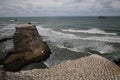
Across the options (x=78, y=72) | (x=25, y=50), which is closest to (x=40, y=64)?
(x=25, y=50)

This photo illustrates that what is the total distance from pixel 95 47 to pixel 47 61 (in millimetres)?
10658

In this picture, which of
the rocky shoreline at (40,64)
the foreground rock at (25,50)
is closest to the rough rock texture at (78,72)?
the rocky shoreline at (40,64)

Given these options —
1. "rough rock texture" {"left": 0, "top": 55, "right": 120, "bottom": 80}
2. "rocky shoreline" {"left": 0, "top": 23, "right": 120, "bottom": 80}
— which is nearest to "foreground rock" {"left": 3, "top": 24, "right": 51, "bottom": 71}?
"rocky shoreline" {"left": 0, "top": 23, "right": 120, "bottom": 80}

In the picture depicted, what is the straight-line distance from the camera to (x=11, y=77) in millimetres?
8281

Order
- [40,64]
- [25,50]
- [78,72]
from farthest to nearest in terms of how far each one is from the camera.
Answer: [40,64] → [25,50] → [78,72]

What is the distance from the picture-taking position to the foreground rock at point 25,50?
16.2 metres

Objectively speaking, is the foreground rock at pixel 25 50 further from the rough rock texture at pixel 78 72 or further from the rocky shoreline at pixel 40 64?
the rough rock texture at pixel 78 72

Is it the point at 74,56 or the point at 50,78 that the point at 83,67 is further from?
the point at 74,56

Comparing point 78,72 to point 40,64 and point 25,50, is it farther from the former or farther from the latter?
point 25,50

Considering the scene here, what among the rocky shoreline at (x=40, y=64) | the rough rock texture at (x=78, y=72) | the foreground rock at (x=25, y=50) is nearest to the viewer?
the rough rock texture at (x=78, y=72)

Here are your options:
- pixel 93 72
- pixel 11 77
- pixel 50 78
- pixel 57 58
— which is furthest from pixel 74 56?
pixel 11 77

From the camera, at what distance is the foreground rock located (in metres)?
16.2

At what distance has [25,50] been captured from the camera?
17281 mm

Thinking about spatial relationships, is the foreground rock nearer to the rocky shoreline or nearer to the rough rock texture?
the rocky shoreline
